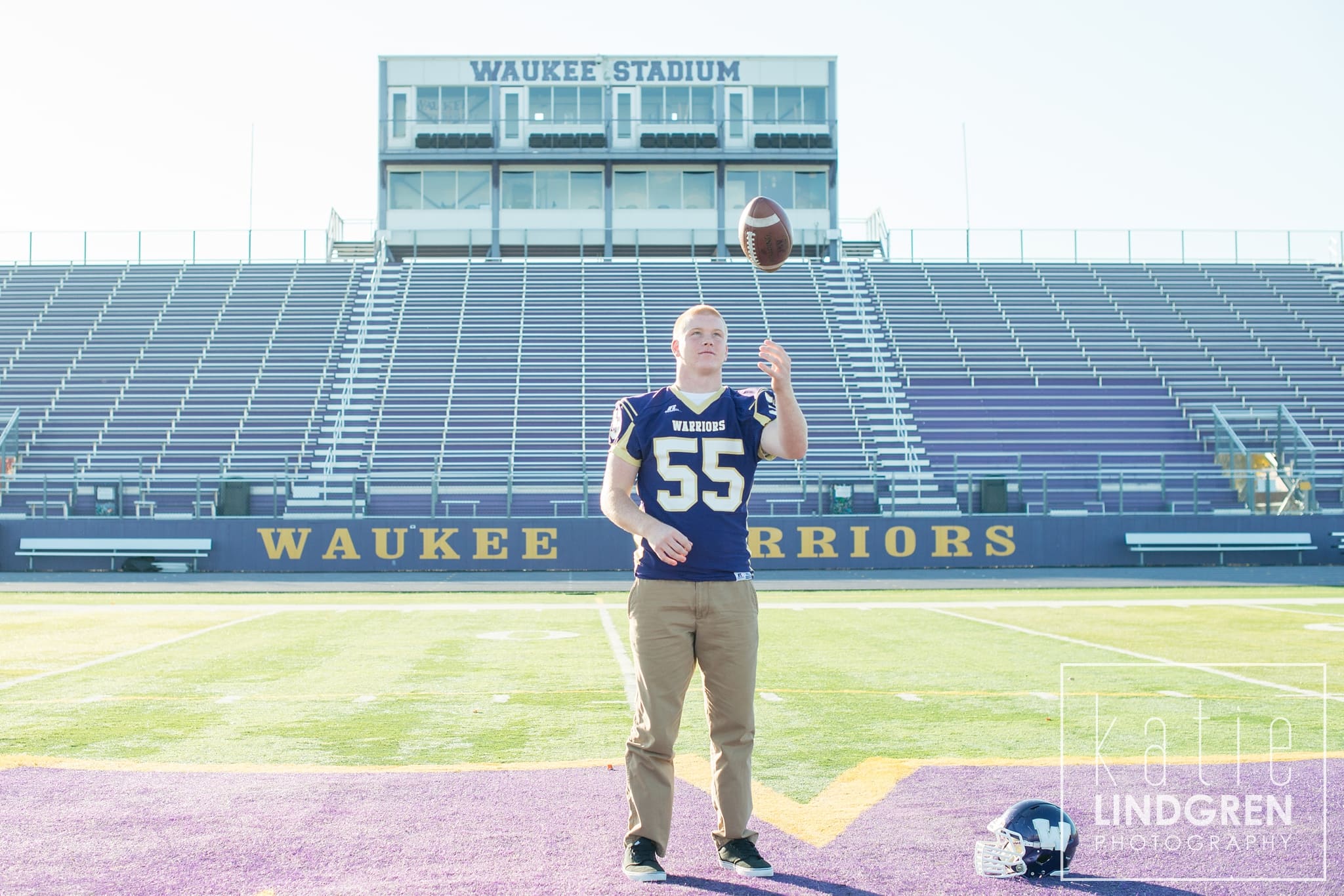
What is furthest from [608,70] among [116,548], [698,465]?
[698,465]

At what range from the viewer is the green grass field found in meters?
5.89

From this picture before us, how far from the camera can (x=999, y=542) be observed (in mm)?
21766

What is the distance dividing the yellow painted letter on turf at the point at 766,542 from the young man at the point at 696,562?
55.6 ft

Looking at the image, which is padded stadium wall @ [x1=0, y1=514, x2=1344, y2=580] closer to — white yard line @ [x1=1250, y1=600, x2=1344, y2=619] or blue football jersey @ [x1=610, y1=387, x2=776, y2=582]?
white yard line @ [x1=1250, y1=600, x2=1344, y2=619]

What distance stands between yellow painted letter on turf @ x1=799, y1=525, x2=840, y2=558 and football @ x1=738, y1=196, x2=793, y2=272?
48.7ft

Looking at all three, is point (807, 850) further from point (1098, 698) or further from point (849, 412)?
point (849, 412)

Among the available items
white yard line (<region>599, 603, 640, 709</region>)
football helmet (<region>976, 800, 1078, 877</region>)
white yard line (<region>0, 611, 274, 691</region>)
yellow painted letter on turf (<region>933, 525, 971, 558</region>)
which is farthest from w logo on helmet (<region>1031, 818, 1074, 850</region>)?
yellow painted letter on turf (<region>933, 525, 971, 558</region>)

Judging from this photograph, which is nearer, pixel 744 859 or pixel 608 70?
pixel 744 859

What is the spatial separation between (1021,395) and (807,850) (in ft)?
80.9

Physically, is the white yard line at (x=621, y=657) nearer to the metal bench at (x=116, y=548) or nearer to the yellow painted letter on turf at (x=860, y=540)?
the yellow painted letter on turf at (x=860, y=540)

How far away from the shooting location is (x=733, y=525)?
4.24 metres

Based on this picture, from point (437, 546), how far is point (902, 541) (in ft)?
26.9

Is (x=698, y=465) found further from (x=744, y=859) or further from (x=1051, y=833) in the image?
(x=1051, y=833)

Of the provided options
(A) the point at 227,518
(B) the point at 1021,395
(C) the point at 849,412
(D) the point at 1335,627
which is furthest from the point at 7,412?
(D) the point at 1335,627
